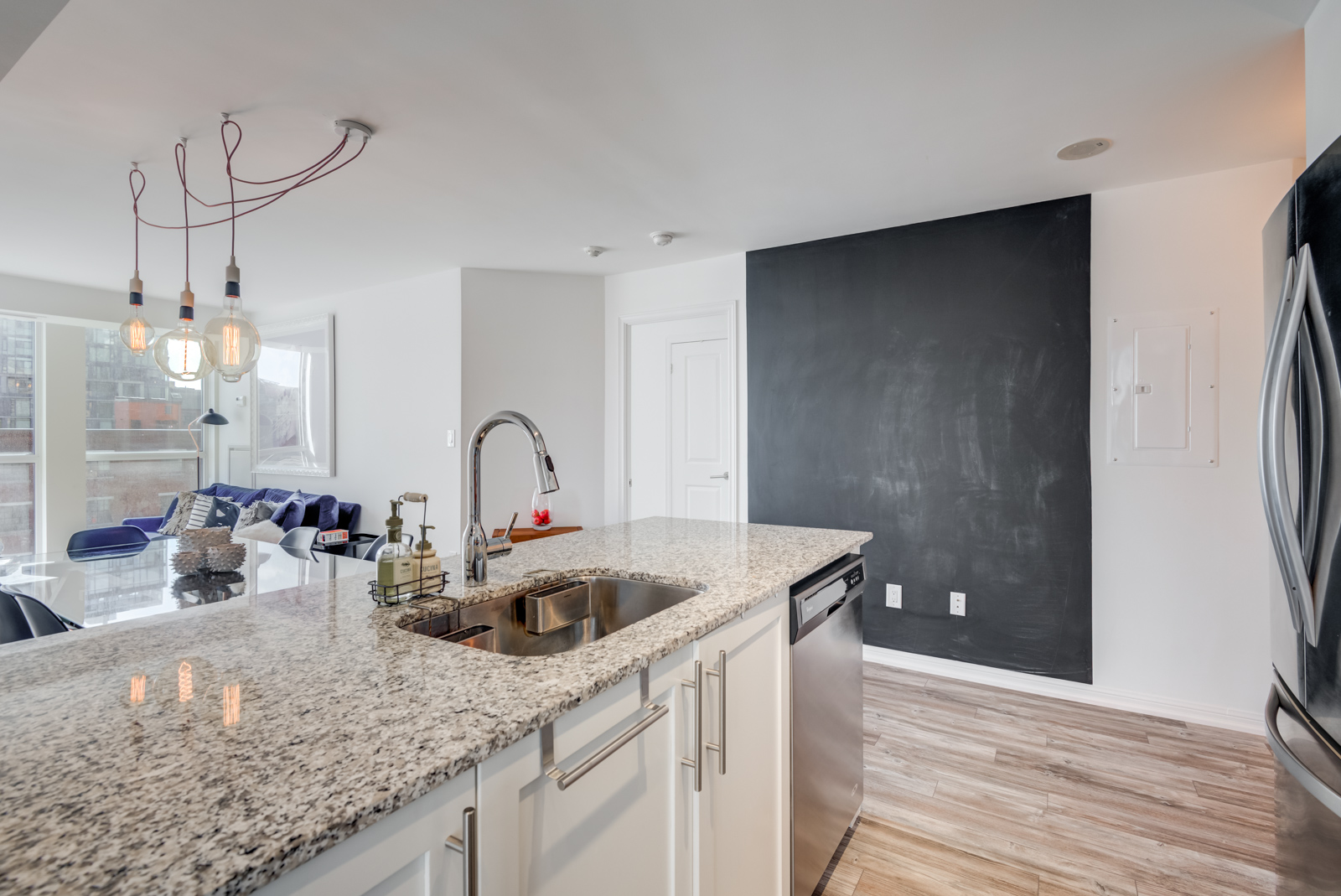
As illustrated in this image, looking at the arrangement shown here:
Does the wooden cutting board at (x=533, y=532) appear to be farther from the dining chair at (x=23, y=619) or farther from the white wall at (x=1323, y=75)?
the white wall at (x=1323, y=75)

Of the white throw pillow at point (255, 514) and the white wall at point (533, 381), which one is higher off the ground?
the white wall at point (533, 381)

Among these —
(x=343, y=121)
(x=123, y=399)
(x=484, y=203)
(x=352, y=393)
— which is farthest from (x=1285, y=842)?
(x=123, y=399)

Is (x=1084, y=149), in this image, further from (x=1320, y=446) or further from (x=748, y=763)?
(x=748, y=763)

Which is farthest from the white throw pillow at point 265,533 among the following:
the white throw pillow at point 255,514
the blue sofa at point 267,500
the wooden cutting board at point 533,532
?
the wooden cutting board at point 533,532

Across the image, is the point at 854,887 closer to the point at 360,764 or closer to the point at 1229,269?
the point at 360,764

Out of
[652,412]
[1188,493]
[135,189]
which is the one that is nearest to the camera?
[1188,493]

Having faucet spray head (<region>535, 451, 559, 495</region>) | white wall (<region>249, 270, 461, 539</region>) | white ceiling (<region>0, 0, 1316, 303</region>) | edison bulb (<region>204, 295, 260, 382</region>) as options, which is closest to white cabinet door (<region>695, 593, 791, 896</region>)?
faucet spray head (<region>535, 451, 559, 495</region>)

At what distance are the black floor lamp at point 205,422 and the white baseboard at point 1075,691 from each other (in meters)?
5.95

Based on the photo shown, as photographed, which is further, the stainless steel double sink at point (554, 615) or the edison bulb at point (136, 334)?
the edison bulb at point (136, 334)

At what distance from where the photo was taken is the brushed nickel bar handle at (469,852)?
2.25 ft

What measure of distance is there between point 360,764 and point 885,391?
3188 mm

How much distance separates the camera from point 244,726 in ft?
2.37

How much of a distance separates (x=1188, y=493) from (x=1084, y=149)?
1541mm

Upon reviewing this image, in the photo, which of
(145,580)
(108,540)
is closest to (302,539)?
(145,580)
